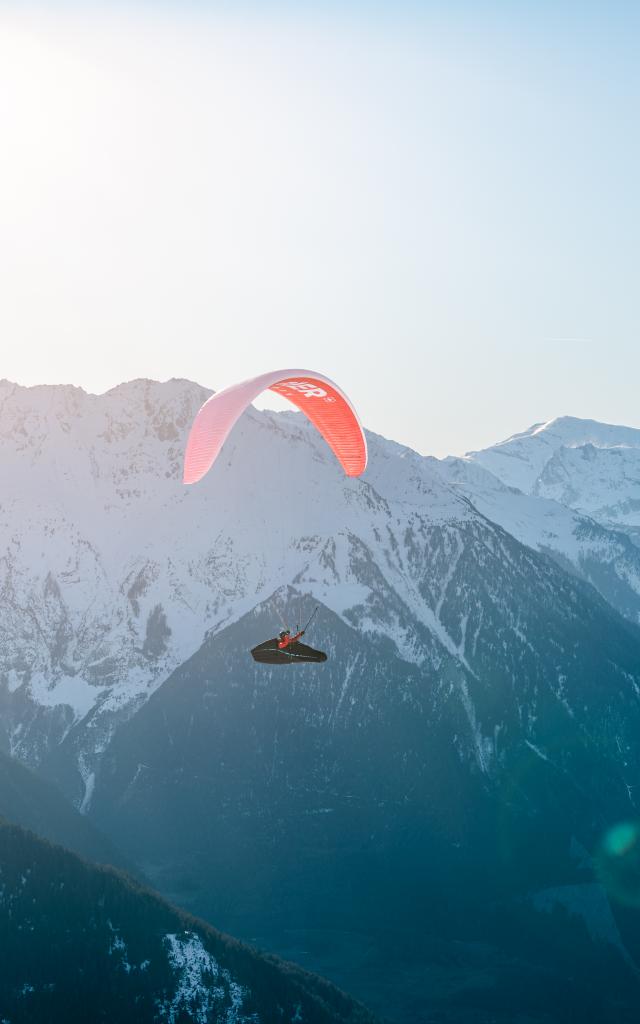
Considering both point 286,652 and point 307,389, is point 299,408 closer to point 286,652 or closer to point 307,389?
point 307,389

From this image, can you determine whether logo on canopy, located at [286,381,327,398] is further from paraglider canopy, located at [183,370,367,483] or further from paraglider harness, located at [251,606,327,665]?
paraglider harness, located at [251,606,327,665]

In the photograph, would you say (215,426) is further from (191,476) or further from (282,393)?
(282,393)

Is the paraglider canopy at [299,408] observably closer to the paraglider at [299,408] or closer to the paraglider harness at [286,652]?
the paraglider at [299,408]

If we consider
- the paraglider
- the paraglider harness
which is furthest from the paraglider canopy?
the paraglider harness

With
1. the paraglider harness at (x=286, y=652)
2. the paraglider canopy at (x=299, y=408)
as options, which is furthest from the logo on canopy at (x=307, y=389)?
the paraglider harness at (x=286, y=652)

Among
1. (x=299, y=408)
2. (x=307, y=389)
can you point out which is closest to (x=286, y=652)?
(x=299, y=408)

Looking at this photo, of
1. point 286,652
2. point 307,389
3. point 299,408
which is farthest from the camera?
point 307,389

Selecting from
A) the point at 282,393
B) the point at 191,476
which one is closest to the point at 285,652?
the point at 191,476

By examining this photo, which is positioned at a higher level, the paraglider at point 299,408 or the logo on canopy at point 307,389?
the logo on canopy at point 307,389

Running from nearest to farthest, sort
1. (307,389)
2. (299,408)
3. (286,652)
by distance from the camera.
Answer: (286,652)
(299,408)
(307,389)
